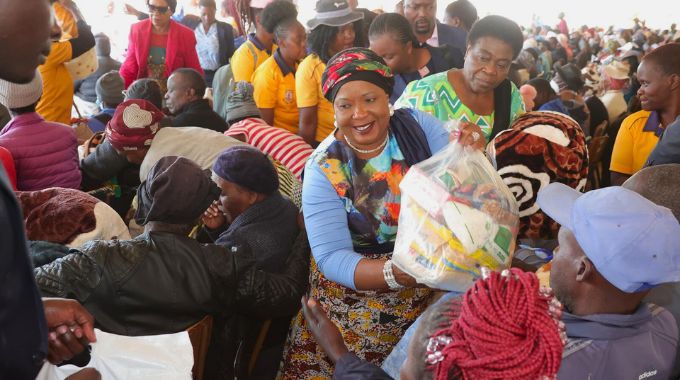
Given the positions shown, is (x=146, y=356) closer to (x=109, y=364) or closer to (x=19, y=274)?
(x=109, y=364)

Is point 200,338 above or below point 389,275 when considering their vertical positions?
below

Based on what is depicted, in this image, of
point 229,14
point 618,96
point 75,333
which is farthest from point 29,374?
point 229,14

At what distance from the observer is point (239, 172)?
8.95 ft

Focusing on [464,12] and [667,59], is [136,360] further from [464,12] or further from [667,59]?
[464,12]

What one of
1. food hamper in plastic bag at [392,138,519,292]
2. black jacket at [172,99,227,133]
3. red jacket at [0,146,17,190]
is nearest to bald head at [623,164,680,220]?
food hamper in plastic bag at [392,138,519,292]

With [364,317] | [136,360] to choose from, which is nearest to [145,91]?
[364,317]

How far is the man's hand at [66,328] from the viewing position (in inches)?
59.9

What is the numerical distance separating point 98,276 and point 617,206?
4.91 feet

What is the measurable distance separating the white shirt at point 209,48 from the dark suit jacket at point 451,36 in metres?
2.41

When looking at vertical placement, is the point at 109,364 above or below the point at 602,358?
below

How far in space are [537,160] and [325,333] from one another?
3.15ft

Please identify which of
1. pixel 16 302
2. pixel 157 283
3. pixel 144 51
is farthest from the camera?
pixel 144 51

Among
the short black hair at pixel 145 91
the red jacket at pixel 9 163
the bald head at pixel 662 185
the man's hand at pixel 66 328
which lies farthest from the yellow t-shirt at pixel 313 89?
the man's hand at pixel 66 328

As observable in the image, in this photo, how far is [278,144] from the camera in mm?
3531
